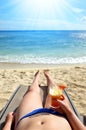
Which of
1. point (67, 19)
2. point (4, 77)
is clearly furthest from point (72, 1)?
point (4, 77)

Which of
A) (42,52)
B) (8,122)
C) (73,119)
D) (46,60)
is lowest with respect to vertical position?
(42,52)

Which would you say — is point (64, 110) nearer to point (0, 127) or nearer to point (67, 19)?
point (0, 127)

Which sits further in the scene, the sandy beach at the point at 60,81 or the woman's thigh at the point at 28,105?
the sandy beach at the point at 60,81

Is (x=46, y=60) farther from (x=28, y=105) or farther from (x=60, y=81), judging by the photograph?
(x=28, y=105)

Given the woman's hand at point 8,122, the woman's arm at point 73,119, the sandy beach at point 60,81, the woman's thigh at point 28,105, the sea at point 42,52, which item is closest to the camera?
A: the woman's arm at point 73,119

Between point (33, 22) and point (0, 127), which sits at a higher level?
point (0, 127)

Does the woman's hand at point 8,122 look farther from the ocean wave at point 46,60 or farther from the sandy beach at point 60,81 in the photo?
the ocean wave at point 46,60

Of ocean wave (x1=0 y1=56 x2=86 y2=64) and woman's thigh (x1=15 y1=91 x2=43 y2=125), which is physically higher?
woman's thigh (x1=15 y1=91 x2=43 y2=125)

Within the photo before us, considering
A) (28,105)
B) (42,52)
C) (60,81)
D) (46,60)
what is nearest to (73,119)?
(28,105)

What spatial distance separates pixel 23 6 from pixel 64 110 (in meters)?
39.2

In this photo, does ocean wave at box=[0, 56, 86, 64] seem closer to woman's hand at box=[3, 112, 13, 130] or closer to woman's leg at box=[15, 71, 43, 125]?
woman's leg at box=[15, 71, 43, 125]

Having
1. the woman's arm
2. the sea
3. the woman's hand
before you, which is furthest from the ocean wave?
the woman's arm

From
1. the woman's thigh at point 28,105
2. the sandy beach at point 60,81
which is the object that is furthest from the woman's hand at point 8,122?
the sandy beach at point 60,81

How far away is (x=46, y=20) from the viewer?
4516 centimetres
